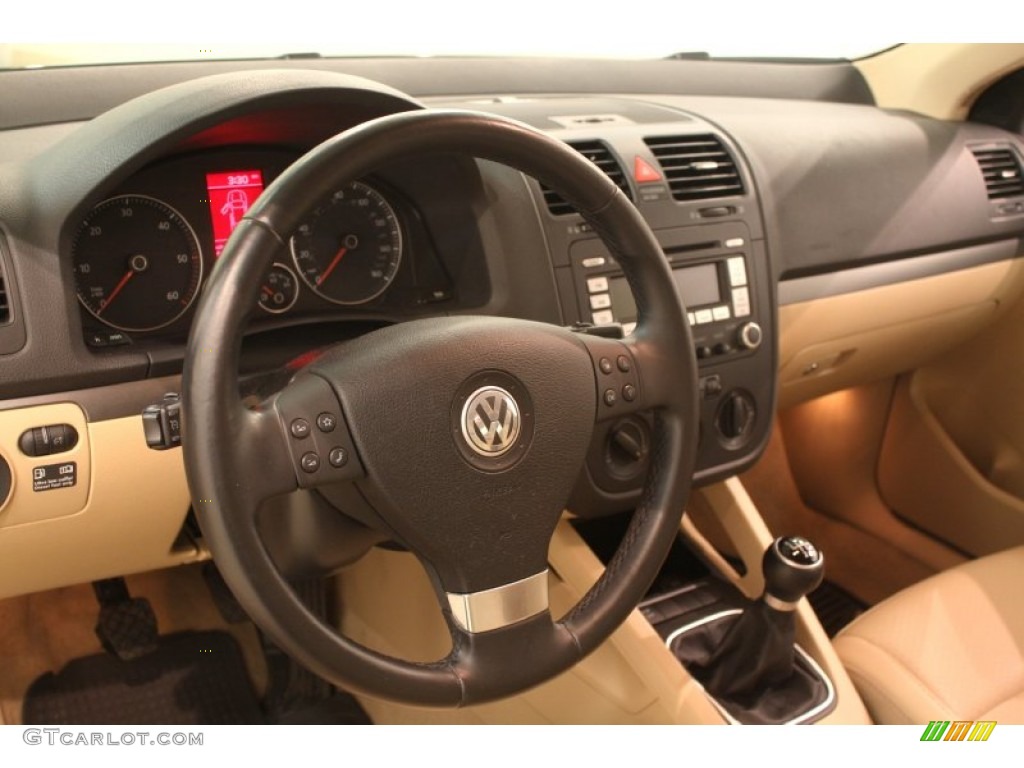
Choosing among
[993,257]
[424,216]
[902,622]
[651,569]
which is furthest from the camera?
[993,257]

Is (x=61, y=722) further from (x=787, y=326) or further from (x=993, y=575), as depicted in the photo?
(x=993, y=575)

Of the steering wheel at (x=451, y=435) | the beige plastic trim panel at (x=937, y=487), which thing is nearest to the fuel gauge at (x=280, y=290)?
the steering wheel at (x=451, y=435)

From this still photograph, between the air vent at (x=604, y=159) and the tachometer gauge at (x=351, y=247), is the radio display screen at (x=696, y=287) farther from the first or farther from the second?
the tachometer gauge at (x=351, y=247)

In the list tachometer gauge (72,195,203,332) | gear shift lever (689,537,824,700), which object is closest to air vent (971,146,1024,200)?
gear shift lever (689,537,824,700)

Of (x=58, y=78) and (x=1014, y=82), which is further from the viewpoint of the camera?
(x=1014, y=82)

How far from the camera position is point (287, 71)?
0.96 meters

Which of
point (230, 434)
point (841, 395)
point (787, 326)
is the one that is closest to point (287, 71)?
point (230, 434)

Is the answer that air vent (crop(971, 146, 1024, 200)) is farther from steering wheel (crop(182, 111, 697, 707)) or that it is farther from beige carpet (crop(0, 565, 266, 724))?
beige carpet (crop(0, 565, 266, 724))

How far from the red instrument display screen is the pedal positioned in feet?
2.50

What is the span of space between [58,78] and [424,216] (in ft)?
1.74

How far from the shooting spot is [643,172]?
50.9 inches

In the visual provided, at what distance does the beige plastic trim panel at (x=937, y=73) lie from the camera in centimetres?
170

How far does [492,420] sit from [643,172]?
61cm

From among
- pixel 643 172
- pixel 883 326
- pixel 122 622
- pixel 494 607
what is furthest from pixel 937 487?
pixel 122 622
